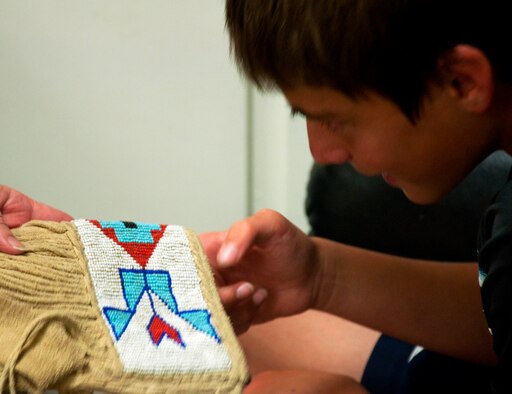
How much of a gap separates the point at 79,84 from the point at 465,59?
1.97ft

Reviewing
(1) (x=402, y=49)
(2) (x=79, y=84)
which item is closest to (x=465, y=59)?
(1) (x=402, y=49)

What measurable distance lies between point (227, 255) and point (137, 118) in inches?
19.0

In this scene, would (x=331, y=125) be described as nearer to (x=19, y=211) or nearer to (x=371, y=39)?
(x=371, y=39)

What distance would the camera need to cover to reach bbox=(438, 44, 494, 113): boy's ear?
1.60 ft

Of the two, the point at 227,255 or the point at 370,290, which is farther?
the point at 370,290

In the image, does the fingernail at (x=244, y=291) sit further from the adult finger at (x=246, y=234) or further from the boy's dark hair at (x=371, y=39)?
the boy's dark hair at (x=371, y=39)

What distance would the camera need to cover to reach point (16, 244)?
485 mm

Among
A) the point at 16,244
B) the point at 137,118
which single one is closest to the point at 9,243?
the point at 16,244

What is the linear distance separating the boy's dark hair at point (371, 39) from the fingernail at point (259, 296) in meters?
0.20

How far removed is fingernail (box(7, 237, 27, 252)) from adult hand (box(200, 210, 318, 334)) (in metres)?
0.17

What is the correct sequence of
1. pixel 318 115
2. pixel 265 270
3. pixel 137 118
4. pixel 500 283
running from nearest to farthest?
1. pixel 500 283
2. pixel 318 115
3. pixel 265 270
4. pixel 137 118

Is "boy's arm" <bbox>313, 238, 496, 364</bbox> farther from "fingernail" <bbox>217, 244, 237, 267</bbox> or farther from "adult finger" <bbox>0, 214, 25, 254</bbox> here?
"adult finger" <bbox>0, 214, 25, 254</bbox>

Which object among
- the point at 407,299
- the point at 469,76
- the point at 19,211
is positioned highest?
the point at 469,76

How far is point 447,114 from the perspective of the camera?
0.52m
